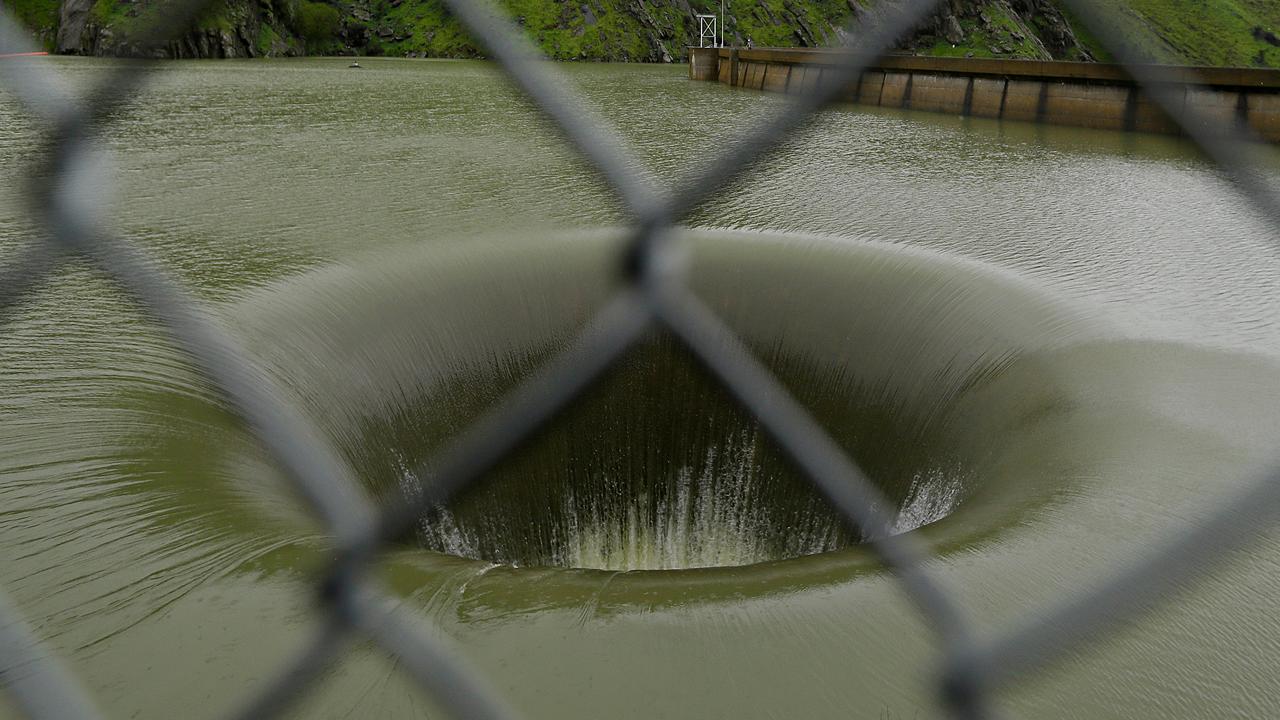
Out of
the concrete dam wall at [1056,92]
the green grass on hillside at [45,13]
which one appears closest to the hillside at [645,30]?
the green grass on hillside at [45,13]

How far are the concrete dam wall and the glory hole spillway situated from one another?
1.85 meters

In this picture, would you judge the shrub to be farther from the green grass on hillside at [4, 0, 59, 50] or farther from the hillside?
the green grass on hillside at [4, 0, 59, 50]

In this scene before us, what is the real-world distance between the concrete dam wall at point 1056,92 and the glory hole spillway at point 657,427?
6.06 ft

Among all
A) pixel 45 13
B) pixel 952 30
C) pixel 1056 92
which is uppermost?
pixel 45 13

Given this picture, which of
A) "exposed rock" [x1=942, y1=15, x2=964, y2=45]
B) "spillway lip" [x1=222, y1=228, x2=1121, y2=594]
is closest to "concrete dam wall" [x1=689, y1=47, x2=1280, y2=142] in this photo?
"spillway lip" [x1=222, y1=228, x2=1121, y2=594]

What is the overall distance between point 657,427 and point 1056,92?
7.77m

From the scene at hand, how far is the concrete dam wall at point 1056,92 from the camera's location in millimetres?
7480

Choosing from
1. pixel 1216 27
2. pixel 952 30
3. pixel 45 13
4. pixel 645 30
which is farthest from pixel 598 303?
pixel 952 30

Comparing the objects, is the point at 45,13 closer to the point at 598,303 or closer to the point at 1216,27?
the point at 598,303

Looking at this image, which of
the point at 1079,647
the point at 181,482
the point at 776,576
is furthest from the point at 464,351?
the point at 1079,647

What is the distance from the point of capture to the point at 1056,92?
9.20 metres

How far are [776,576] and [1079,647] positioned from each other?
462 mm

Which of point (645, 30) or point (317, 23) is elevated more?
point (317, 23)

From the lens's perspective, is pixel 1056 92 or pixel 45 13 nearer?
pixel 1056 92
